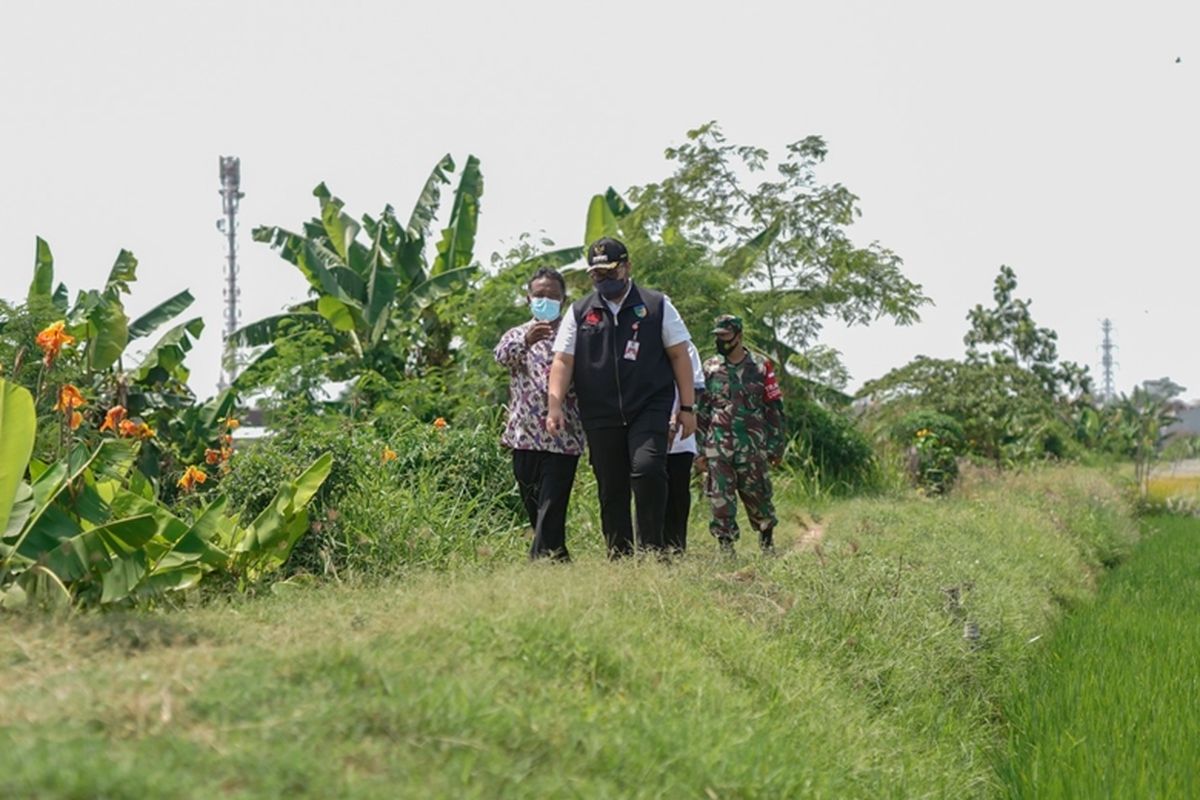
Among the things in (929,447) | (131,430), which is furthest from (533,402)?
(929,447)

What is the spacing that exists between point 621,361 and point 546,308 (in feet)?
2.34

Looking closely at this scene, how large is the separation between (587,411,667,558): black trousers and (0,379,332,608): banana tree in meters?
1.57

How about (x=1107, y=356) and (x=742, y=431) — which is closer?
(x=742, y=431)

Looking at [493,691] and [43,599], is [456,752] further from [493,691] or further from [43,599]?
[43,599]

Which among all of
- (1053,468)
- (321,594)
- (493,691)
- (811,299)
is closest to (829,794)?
(493,691)

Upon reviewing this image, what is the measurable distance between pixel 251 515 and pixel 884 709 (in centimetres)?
385

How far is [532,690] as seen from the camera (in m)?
3.60

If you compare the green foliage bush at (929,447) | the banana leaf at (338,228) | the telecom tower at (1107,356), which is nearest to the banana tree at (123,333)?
the banana leaf at (338,228)

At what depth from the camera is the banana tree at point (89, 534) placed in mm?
5207

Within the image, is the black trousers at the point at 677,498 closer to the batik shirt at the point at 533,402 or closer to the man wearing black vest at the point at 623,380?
the man wearing black vest at the point at 623,380

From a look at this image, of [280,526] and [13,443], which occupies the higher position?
[13,443]

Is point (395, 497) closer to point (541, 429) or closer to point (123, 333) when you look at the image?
point (541, 429)

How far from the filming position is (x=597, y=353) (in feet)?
23.1

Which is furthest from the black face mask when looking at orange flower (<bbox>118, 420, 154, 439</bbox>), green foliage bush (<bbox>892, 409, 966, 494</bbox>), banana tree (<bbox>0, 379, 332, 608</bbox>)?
green foliage bush (<bbox>892, 409, 966, 494</bbox>)
